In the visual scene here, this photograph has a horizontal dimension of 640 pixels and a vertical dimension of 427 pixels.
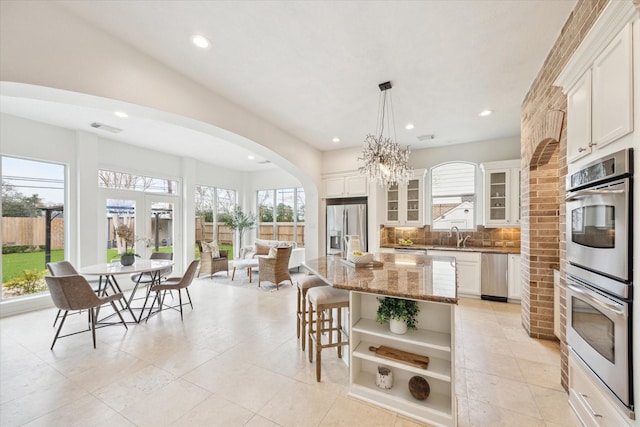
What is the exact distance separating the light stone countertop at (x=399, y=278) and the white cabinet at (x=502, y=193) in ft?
8.02

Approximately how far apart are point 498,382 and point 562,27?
296 cm

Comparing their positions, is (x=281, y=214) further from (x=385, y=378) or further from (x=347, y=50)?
(x=385, y=378)

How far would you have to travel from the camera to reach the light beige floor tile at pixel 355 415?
1.77 metres

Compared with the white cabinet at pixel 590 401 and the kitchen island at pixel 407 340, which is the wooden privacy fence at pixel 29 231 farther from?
the white cabinet at pixel 590 401

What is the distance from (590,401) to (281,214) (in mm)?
6852

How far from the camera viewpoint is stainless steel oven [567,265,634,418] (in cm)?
128

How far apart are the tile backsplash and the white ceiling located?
2.11 meters

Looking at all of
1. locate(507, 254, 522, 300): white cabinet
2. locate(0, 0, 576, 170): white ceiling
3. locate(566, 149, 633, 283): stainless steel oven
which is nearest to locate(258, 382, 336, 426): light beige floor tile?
locate(566, 149, 633, 283): stainless steel oven

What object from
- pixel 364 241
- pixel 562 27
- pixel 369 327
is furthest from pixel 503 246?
pixel 369 327

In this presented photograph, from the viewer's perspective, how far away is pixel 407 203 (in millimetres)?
5363

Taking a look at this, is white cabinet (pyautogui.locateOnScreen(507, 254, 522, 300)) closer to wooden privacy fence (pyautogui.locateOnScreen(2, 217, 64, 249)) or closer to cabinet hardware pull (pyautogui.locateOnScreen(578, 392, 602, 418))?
cabinet hardware pull (pyautogui.locateOnScreen(578, 392, 602, 418))

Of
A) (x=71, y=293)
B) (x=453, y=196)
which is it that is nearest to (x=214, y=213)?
(x=71, y=293)

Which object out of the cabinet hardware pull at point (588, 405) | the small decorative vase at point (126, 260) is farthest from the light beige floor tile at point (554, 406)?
the small decorative vase at point (126, 260)

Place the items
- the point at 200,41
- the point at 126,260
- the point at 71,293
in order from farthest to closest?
the point at 126,260, the point at 71,293, the point at 200,41
